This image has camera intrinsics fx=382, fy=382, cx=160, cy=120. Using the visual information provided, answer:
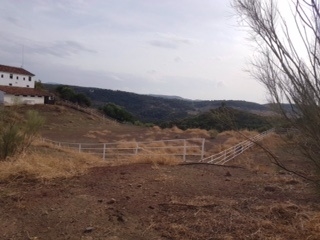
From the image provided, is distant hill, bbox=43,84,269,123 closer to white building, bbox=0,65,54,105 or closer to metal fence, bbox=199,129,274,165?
white building, bbox=0,65,54,105

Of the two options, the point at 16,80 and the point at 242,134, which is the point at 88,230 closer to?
the point at 242,134

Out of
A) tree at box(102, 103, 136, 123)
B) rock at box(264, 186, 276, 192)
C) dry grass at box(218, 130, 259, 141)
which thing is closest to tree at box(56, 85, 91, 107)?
tree at box(102, 103, 136, 123)

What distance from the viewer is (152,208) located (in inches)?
230

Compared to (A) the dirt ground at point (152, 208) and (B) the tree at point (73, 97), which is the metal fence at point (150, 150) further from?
(B) the tree at point (73, 97)

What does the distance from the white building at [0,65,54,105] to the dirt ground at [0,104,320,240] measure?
52998mm

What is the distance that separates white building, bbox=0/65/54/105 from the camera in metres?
57.7

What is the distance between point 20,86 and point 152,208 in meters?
69.6

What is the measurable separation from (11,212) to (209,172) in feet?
16.8

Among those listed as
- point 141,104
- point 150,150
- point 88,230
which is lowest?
point 150,150

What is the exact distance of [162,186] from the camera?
727 cm

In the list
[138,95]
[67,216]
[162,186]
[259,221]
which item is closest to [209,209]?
[259,221]

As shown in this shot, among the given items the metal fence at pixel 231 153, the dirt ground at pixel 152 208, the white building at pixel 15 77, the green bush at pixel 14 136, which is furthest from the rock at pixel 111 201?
the white building at pixel 15 77

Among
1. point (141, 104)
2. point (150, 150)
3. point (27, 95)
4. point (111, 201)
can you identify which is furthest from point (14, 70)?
point (111, 201)

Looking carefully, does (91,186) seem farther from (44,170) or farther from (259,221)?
(259,221)
